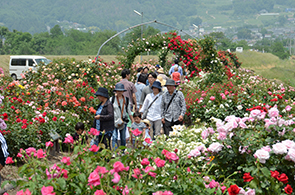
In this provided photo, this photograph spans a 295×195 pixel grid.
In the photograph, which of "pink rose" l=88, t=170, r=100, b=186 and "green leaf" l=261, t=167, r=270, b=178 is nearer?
"pink rose" l=88, t=170, r=100, b=186

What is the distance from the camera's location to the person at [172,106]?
5.79 meters

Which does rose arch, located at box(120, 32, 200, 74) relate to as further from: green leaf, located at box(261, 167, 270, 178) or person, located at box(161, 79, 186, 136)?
green leaf, located at box(261, 167, 270, 178)

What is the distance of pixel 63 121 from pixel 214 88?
3.78 m

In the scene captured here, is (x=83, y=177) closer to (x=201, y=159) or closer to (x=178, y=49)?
(x=201, y=159)

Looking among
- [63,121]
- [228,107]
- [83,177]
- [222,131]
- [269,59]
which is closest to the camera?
[83,177]

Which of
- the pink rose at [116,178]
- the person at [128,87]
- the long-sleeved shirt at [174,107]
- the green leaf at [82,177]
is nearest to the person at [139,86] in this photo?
the person at [128,87]

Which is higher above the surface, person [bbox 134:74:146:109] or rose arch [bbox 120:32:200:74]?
rose arch [bbox 120:32:200:74]

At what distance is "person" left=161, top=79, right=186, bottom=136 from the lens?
5.79 m

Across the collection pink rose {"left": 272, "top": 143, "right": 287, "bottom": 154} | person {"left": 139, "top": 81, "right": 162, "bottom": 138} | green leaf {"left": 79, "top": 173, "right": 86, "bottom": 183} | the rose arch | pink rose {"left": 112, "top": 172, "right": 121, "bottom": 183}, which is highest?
the rose arch

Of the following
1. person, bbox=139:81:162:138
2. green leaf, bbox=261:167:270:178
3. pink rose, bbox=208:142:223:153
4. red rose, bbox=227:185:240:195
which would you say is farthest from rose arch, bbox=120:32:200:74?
red rose, bbox=227:185:240:195

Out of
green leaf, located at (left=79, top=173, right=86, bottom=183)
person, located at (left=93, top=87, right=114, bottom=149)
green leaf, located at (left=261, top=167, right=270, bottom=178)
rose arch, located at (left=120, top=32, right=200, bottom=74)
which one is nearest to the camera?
green leaf, located at (left=79, top=173, right=86, bottom=183)

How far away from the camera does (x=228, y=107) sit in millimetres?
7535

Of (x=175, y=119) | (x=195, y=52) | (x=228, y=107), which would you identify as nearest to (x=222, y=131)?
(x=175, y=119)

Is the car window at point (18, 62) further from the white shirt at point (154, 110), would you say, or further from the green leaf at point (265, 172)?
the green leaf at point (265, 172)
